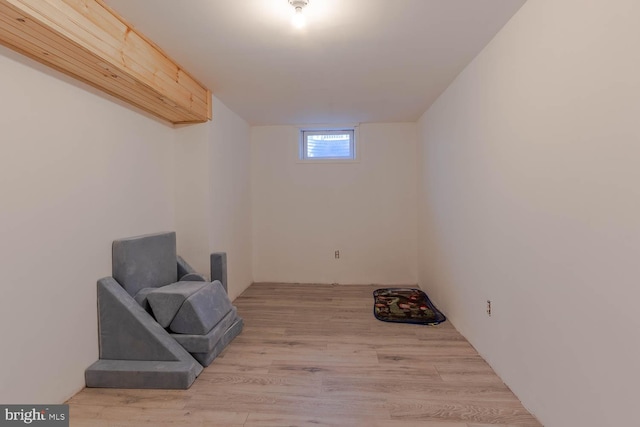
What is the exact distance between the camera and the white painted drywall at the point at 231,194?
10.3 feet

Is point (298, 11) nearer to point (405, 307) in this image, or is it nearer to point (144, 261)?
point (144, 261)

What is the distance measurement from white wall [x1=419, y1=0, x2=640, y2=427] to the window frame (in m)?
2.04

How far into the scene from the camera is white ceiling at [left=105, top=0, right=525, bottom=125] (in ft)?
5.49

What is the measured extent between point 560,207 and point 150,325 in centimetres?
245

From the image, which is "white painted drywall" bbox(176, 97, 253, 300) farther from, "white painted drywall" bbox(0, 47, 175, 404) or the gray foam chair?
"white painted drywall" bbox(0, 47, 175, 404)

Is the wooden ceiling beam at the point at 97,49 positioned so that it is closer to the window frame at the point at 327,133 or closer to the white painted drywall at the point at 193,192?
the white painted drywall at the point at 193,192

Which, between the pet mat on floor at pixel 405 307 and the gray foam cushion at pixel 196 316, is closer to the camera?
the gray foam cushion at pixel 196 316

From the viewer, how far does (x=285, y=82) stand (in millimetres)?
2713

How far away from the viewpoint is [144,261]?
7.57 ft

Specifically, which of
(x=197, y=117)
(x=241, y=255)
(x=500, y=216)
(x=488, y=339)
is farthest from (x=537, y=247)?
(x=241, y=255)

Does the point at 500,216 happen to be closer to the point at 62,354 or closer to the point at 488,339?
the point at 488,339
